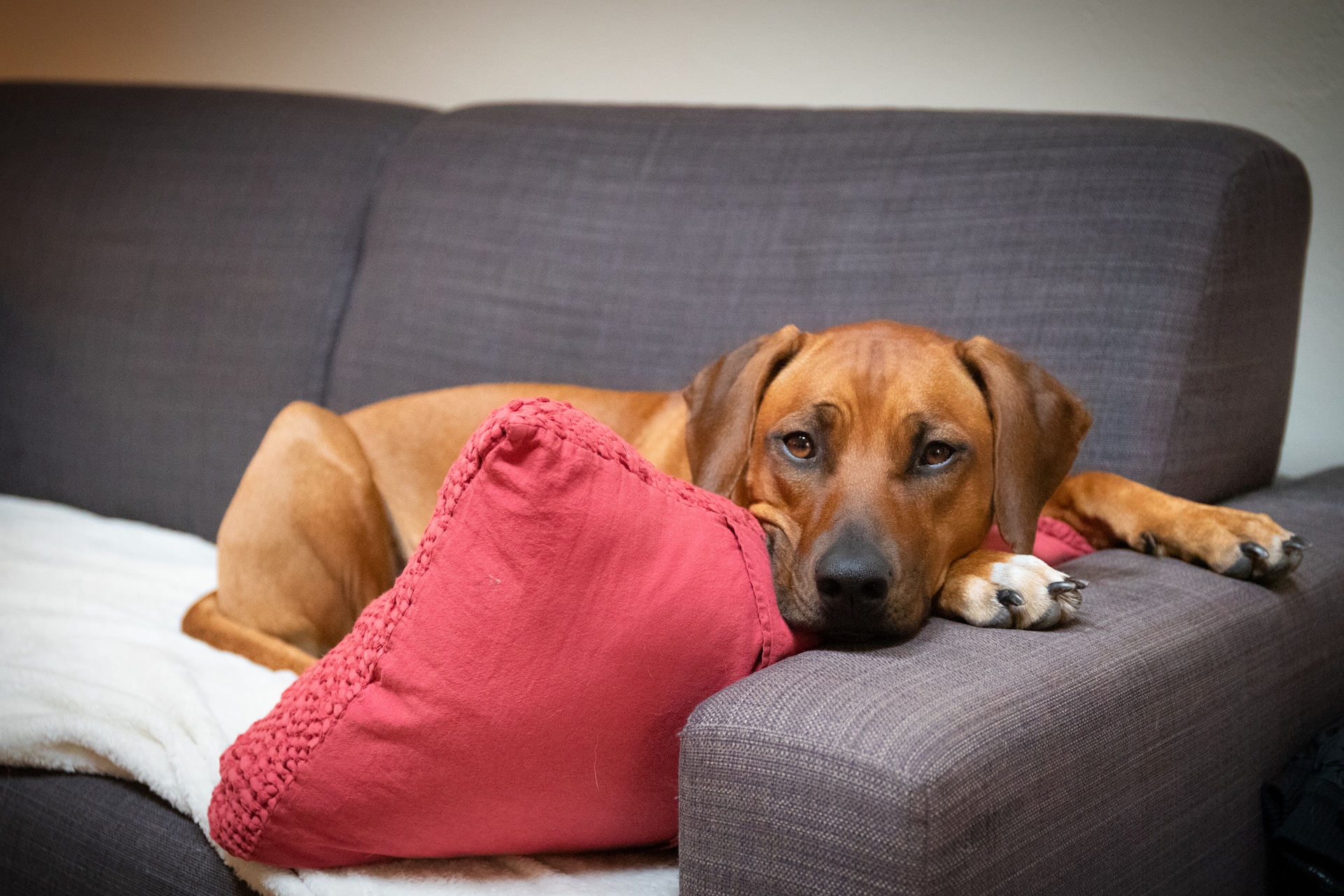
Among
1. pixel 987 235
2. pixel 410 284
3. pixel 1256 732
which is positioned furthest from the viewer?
pixel 410 284

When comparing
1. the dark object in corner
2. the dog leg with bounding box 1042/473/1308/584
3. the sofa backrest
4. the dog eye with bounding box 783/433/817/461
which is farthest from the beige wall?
the dog eye with bounding box 783/433/817/461

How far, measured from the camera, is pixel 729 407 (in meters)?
1.65

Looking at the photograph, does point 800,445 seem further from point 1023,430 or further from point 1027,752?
point 1027,752

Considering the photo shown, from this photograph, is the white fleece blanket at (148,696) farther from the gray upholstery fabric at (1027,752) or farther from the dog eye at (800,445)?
the dog eye at (800,445)

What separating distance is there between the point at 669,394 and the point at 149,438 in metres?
1.61

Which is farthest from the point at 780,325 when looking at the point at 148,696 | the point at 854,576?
the point at 148,696

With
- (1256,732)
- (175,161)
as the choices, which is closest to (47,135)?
(175,161)

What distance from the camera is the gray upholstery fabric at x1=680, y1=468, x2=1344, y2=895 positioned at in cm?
96

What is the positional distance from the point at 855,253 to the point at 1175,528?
2.82ft

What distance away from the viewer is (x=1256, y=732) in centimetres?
145

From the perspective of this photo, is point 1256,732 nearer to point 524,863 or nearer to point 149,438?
point 524,863

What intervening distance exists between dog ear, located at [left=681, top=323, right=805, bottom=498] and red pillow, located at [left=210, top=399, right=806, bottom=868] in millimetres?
398

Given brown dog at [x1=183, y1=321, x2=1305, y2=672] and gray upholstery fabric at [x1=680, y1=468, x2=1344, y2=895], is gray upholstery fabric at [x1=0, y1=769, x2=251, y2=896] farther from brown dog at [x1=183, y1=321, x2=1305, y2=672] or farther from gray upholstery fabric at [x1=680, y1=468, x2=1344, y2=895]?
gray upholstery fabric at [x1=680, y1=468, x2=1344, y2=895]

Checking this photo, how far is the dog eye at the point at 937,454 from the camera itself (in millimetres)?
1517
